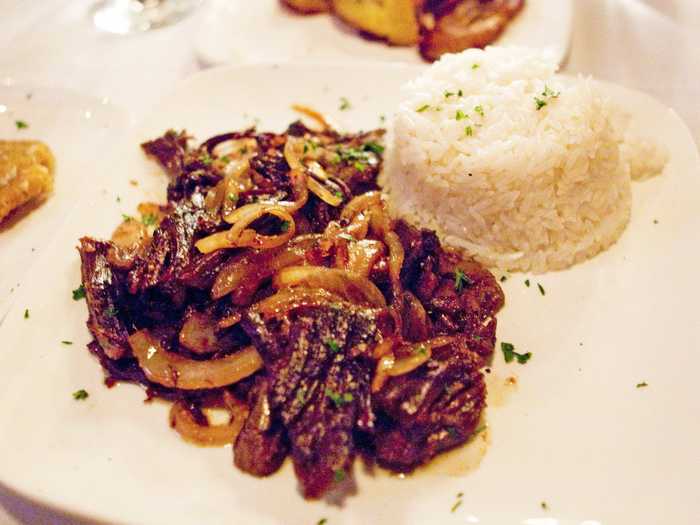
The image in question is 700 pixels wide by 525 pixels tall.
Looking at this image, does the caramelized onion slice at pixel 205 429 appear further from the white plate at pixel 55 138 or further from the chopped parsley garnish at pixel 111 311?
the white plate at pixel 55 138

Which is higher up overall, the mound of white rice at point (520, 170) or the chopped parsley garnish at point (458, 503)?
the mound of white rice at point (520, 170)

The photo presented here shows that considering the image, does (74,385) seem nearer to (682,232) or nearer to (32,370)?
(32,370)

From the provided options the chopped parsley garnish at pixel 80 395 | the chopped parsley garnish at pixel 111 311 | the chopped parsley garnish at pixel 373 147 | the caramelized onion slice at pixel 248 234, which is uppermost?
the caramelized onion slice at pixel 248 234

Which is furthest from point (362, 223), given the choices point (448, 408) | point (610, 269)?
point (610, 269)

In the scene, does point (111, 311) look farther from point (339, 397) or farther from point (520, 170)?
point (520, 170)

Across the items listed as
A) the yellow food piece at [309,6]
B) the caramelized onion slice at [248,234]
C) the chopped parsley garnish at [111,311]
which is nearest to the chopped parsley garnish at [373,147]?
the caramelized onion slice at [248,234]

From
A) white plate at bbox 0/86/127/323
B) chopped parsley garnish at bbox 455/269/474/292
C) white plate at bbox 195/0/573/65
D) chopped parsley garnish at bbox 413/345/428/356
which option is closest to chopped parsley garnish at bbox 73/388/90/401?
white plate at bbox 0/86/127/323
